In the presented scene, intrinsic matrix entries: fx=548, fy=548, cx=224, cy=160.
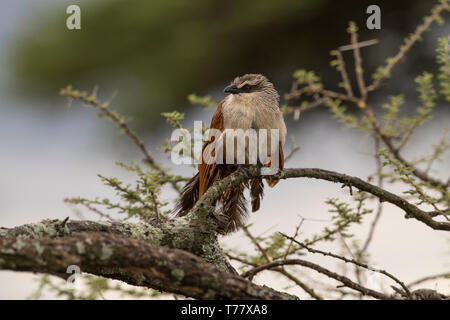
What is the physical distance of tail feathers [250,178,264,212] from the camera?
2.87 metres

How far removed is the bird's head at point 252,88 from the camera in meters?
2.90

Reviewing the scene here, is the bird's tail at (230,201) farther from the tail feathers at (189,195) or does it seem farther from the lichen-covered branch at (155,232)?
the lichen-covered branch at (155,232)

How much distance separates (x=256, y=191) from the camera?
114 inches

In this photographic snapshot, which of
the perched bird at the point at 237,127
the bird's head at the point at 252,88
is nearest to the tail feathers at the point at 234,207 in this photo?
the perched bird at the point at 237,127

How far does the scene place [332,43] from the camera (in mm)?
7281

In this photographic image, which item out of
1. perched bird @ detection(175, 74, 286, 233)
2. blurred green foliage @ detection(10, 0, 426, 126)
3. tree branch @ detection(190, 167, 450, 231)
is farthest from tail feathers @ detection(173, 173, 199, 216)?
blurred green foliage @ detection(10, 0, 426, 126)

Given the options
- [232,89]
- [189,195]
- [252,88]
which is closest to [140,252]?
[189,195]

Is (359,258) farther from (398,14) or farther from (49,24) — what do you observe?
(49,24)

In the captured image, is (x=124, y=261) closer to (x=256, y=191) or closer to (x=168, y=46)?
(x=256, y=191)

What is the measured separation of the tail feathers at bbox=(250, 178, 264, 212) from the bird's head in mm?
448

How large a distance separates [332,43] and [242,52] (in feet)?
3.99

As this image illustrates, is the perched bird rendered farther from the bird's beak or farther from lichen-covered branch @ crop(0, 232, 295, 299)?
lichen-covered branch @ crop(0, 232, 295, 299)

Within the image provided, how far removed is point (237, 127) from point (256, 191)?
378mm
